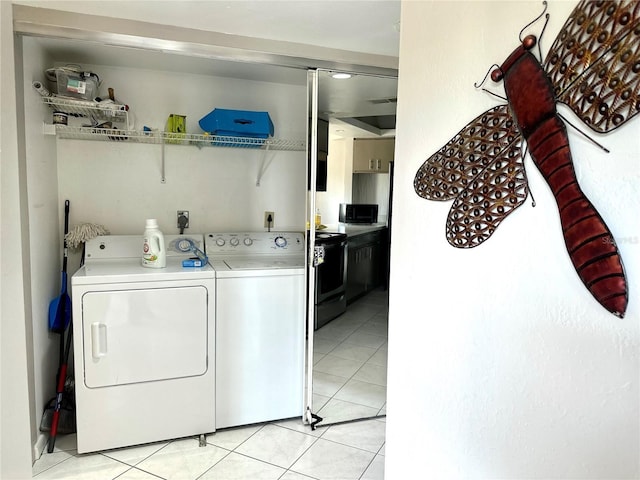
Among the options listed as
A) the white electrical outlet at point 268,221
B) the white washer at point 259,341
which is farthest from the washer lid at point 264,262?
the white electrical outlet at point 268,221

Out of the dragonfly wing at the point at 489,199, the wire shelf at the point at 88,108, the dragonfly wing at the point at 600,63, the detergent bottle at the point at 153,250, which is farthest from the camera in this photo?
the detergent bottle at the point at 153,250

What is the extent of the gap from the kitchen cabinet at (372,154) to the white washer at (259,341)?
0.76 metres

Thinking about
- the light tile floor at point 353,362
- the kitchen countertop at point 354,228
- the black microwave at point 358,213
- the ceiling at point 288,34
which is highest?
the ceiling at point 288,34

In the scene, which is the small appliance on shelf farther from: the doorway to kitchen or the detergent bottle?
the detergent bottle

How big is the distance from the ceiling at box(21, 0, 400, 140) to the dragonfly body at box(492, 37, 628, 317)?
0.89 m

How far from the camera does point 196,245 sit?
2.66 m

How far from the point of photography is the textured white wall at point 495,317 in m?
0.86

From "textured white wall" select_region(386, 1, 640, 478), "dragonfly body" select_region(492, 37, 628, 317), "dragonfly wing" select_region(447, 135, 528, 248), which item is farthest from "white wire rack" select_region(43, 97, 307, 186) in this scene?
"dragonfly body" select_region(492, 37, 628, 317)

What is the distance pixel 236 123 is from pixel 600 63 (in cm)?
202

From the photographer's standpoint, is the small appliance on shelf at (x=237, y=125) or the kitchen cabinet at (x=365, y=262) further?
the kitchen cabinet at (x=365, y=262)

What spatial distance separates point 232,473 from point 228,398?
16.6 inches

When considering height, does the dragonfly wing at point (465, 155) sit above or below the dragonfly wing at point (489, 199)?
above

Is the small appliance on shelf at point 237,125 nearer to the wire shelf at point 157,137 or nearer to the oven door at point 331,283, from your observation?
the wire shelf at point 157,137

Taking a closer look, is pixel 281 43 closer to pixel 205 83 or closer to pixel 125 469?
pixel 205 83
